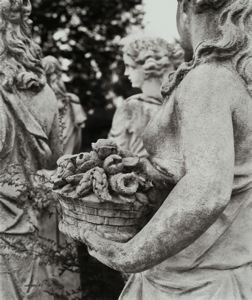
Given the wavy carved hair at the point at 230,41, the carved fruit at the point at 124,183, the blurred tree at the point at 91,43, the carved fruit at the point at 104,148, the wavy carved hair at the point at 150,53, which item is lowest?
the blurred tree at the point at 91,43

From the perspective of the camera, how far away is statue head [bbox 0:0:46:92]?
5516 millimetres

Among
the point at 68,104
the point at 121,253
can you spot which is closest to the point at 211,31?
the point at 121,253

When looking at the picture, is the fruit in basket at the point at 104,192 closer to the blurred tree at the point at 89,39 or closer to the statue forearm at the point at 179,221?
the statue forearm at the point at 179,221

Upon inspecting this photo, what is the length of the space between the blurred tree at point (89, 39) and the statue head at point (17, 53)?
12244 mm

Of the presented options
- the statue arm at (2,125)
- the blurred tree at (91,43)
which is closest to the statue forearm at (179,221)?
the statue arm at (2,125)

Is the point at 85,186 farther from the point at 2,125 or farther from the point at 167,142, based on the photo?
the point at 2,125

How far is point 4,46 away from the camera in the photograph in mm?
5551

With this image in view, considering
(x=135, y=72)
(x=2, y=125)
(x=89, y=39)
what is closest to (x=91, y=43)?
(x=89, y=39)

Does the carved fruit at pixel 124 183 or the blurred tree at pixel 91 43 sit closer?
the carved fruit at pixel 124 183

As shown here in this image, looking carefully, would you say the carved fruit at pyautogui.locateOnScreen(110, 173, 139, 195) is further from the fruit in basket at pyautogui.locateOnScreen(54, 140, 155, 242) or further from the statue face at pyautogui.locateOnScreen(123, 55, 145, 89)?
the statue face at pyautogui.locateOnScreen(123, 55, 145, 89)

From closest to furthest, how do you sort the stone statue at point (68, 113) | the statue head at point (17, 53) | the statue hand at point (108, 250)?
the statue hand at point (108, 250) < the statue head at point (17, 53) < the stone statue at point (68, 113)

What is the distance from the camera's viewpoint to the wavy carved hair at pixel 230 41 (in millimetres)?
3070

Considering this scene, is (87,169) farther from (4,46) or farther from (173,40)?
(173,40)

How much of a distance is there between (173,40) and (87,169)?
19.4ft
